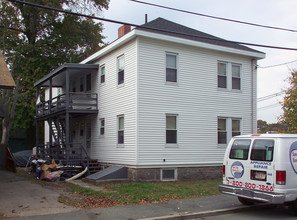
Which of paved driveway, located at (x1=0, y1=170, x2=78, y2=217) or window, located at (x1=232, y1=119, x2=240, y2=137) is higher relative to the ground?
window, located at (x1=232, y1=119, x2=240, y2=137)

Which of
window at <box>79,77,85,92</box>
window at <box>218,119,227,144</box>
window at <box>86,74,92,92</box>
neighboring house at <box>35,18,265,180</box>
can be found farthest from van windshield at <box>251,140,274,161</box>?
window at <box>79,77,85,92</box>

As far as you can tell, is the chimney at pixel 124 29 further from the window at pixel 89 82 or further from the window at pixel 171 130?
the window at pixel 171 130

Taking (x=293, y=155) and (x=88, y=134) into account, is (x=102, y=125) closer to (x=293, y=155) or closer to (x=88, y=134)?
(x=88, y=134)

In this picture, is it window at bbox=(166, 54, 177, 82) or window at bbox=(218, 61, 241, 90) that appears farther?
window at bbox=(218, 61, 241, 90)

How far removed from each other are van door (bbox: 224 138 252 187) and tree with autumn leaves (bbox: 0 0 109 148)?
21.2 metres

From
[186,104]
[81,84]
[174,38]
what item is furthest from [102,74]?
[186,104]

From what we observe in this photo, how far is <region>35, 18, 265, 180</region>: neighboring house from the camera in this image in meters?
15.8

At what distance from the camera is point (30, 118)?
29188 mm

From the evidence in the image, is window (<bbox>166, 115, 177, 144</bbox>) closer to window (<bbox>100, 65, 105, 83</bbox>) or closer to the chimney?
window (<bbox>100, 65, 105, 83</bbox>)

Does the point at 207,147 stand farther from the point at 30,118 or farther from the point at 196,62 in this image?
the point at 30,118

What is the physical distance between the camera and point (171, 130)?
1652cm

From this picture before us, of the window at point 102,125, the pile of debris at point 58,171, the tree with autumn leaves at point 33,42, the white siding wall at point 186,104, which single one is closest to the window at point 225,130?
the white siding wall at point 186,104

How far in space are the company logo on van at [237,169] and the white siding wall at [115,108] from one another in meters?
6.33

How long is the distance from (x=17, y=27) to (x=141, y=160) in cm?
1949
